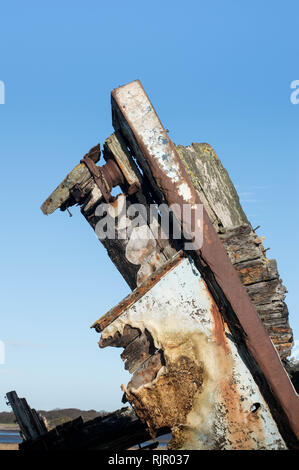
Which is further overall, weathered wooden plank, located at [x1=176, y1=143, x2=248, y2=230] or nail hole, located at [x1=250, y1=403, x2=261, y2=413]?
weathered wooden plank, located at [x1=176, y1=143, x2=248, y2=230]

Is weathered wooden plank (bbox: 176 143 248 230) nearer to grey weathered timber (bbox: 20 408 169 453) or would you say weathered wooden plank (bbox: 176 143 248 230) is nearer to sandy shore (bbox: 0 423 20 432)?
grey weathered timber (bbox: 20 408 169 453)

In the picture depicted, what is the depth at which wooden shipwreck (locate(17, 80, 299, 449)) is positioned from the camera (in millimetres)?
3395

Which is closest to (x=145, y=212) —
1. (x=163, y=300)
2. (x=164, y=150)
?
(x=164, y=150)

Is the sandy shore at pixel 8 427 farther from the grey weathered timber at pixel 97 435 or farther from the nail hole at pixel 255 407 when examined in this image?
the nail hole at pixel 255 407

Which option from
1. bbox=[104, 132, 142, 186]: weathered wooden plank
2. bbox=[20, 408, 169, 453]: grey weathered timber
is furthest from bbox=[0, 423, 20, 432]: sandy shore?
bbox=[104, 132, 142, 186]: weathered wooden plank

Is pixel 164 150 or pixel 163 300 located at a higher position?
pixel 164 150

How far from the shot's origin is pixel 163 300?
357 cm

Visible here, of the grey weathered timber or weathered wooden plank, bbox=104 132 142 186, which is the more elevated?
weathered wooden plank, bbox=104 132 142 186

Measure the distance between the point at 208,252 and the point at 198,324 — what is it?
22.8 inches

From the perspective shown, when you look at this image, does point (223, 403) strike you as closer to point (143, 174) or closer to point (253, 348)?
point (253, 348)

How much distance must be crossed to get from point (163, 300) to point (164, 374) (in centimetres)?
57

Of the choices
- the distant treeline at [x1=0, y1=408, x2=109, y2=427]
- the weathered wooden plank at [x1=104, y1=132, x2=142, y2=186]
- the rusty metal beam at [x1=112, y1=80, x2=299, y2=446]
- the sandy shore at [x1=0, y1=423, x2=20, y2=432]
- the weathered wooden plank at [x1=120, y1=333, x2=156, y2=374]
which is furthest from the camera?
the sandy shore at [x1=0, y1=423, x2=20, y2=432]

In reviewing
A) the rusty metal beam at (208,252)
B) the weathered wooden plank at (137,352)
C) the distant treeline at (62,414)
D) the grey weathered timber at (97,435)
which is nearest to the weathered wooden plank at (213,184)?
the rusty metal beam at (208,252)

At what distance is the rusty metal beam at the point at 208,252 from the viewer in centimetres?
336
